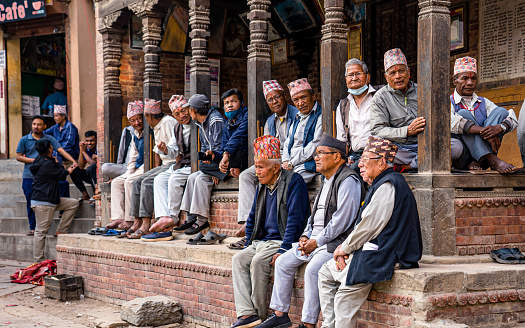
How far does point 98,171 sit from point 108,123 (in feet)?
3.45

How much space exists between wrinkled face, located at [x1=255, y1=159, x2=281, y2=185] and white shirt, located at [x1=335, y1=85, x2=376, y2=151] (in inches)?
33.2

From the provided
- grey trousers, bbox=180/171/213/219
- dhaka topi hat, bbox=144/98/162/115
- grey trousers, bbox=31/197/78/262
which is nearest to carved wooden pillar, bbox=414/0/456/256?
grey trousers, bbox=180/171/213/219

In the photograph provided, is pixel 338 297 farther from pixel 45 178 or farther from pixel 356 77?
pixel 45 178

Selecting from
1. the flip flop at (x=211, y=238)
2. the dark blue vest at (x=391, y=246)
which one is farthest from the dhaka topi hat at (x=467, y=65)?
the flip flop at (x=211, y=238)

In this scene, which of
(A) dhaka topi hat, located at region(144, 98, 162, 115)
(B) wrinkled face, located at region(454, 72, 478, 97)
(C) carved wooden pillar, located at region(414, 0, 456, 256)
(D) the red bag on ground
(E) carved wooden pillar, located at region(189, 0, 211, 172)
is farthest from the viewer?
(D) the red bag on ground

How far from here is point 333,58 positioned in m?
6.94

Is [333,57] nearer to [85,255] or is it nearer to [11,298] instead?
[85,255]

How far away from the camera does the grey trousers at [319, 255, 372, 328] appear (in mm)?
4953

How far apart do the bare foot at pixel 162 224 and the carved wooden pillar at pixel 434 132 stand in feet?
13.2

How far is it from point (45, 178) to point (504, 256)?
27.0 ft

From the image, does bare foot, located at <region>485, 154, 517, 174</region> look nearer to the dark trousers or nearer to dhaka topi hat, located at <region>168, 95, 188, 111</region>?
dhaka topi hat, located at <region>168, 95, 188, 111</region>

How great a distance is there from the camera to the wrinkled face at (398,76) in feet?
19.7

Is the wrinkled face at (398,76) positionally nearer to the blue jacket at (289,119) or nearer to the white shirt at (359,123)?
the white shirt at (359,123)

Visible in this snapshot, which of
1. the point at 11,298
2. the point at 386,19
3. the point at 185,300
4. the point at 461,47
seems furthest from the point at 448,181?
the point at 11,298
